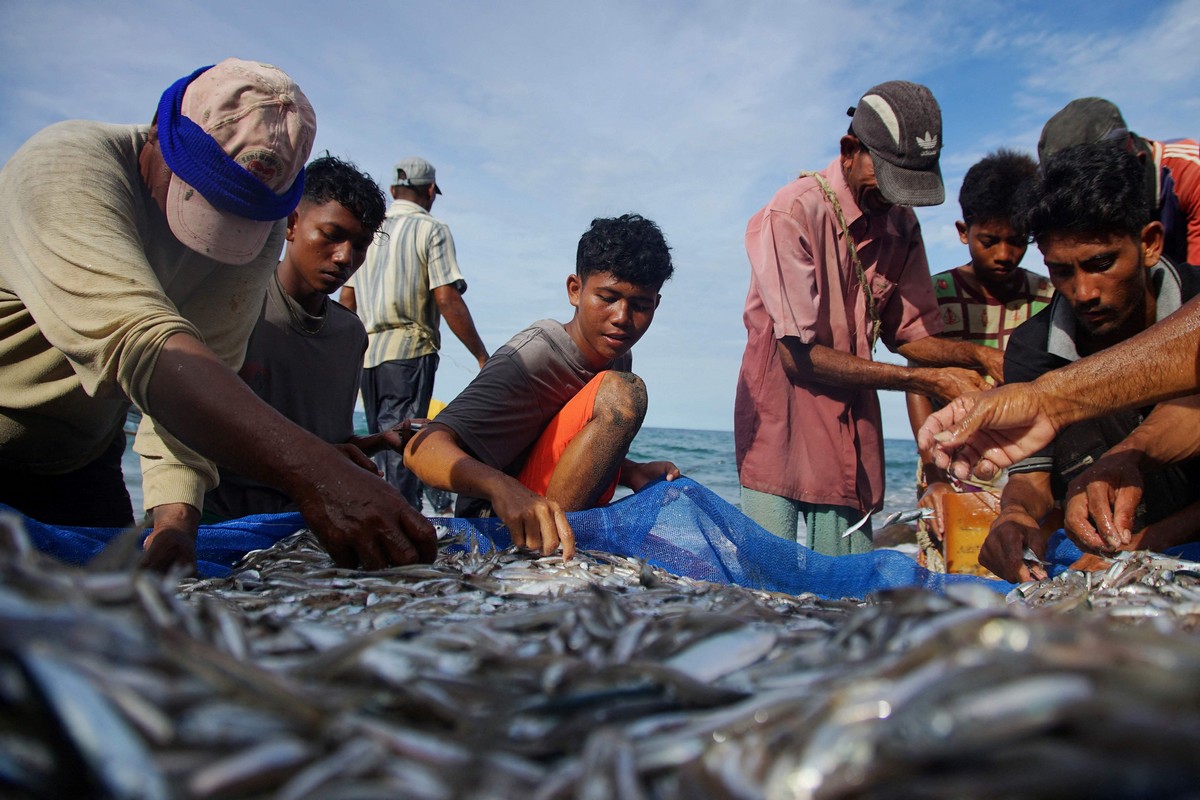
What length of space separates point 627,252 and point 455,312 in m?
2.11

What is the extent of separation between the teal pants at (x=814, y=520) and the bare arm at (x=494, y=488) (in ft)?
4.96

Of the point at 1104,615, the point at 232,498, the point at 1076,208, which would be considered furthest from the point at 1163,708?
the point at 232,498

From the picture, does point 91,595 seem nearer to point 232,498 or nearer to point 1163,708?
point 1163,708

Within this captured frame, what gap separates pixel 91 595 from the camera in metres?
0.77

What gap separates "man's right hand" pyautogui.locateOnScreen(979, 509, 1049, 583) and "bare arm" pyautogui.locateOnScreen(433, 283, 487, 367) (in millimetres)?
3685

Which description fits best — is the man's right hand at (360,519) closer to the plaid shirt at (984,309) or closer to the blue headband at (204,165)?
the blue headband at (204,165)

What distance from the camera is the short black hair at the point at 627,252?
353 centimetres

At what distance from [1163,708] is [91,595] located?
38.9 inches

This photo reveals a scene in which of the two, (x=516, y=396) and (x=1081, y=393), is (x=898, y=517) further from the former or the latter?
(x=516, y=396)

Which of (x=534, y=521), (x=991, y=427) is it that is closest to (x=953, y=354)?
(x=991, y=427)

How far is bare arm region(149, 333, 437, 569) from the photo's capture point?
5.66ft

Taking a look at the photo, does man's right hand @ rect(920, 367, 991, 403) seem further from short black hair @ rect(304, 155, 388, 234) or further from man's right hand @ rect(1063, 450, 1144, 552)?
short black hair @ rect(304, 155, 388, 234)

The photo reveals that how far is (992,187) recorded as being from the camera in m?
4.09

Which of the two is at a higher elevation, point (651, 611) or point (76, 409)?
point (76, 409)
